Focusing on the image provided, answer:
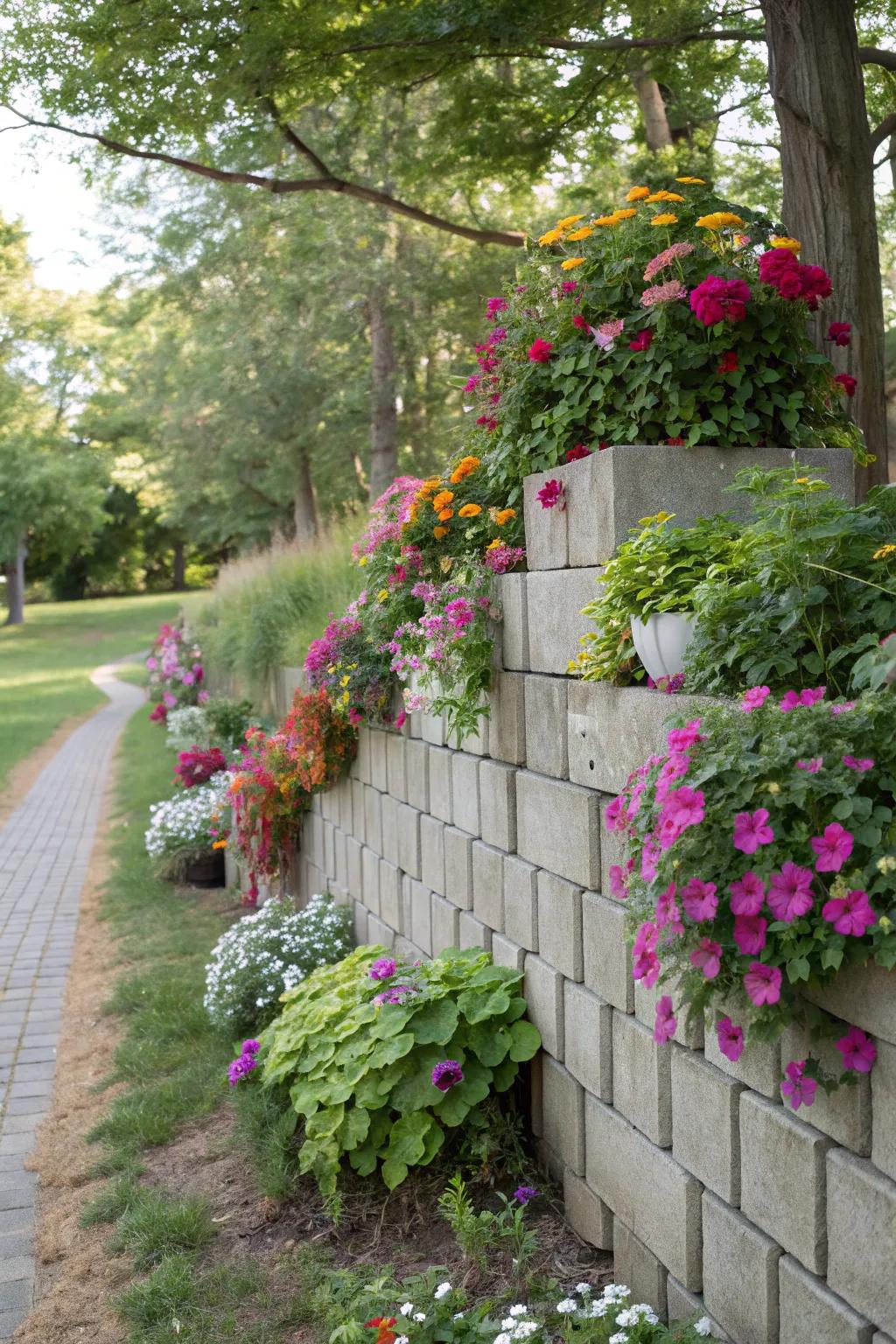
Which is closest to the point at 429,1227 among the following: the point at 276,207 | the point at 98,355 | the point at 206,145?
the point at 206,145

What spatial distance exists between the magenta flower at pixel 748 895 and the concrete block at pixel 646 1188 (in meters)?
0.98

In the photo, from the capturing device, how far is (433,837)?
4504 millimetres

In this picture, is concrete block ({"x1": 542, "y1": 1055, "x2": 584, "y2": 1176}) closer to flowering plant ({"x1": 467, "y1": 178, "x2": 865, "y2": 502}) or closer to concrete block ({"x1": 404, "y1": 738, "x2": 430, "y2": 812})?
concrete block ({"x1": 404, "y1": 738, "x2": 430, "y2": 812})

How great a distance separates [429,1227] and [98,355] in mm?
A: 38195

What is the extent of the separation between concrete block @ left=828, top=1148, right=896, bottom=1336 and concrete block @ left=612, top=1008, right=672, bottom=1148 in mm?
692

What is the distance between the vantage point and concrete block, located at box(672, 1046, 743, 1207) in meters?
2.42

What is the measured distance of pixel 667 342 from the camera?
342 cm

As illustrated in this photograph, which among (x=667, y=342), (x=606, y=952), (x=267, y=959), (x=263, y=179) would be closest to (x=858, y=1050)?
(x=606, y=952)

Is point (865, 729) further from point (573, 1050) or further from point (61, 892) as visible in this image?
point (61, 892)

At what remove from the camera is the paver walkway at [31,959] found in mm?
3840

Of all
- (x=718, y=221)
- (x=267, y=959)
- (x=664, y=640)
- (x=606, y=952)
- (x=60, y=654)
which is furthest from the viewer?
(x=60, y=654)

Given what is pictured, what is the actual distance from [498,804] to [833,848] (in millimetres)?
2025

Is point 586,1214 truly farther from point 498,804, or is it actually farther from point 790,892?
point 790,892

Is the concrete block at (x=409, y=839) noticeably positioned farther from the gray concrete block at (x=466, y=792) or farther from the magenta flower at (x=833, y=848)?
the magenta flower at (x=833, y=848)
